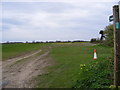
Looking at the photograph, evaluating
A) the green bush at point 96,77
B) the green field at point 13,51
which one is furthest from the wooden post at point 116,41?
the green field at point 13,51

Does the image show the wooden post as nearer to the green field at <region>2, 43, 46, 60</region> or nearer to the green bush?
the green bush

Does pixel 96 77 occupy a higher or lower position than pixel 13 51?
higher

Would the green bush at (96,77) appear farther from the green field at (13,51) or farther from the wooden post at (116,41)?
the green field at (13,51)

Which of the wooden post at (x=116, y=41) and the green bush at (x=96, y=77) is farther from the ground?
the wooden post at (x=116, y=41)

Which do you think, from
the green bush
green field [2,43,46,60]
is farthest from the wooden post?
green field [2,43,46,60]

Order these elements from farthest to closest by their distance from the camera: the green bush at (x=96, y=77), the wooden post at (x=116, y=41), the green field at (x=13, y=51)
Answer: the green field at (x=13, y=51) < the green bush at (x=96, y=77) < the wooden post at (x=116, y=41)

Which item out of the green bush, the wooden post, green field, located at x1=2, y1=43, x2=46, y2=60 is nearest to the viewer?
the wooden post

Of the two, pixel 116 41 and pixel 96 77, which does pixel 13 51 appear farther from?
pixel 116 41

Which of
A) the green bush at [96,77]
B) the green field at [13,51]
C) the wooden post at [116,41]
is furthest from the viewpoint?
the green field at [13,51]

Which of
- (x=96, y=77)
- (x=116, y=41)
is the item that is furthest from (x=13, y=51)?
(x=116, y=41)

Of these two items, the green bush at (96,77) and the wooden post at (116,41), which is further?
the green bush at (96,77)

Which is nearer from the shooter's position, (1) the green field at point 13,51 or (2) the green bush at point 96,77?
(2) the green bush at point 96,77

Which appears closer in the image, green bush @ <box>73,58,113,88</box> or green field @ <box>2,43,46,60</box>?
green bush @ <box>73,58,113,88</box>

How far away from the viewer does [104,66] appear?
1009cm
